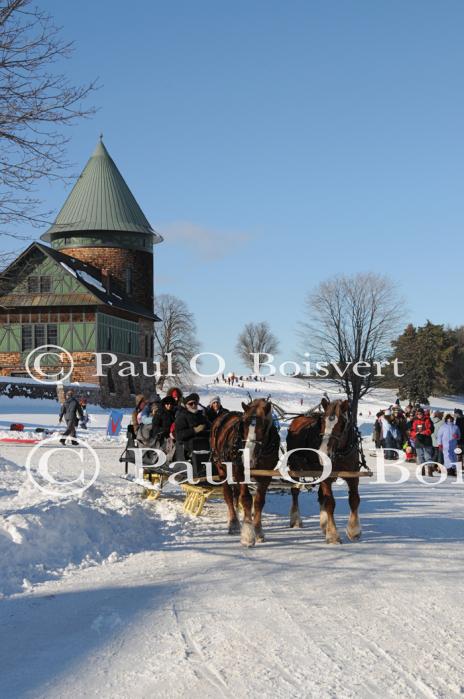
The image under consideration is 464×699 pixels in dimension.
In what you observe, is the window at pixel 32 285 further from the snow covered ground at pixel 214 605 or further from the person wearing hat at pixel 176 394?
→ the snow covered ground at pixel 214 605

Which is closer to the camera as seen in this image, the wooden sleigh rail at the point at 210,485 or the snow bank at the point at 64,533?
the snow bank at the point at 64,533

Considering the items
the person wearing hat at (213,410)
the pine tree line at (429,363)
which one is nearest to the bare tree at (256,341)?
the pine tree line at (429,363)

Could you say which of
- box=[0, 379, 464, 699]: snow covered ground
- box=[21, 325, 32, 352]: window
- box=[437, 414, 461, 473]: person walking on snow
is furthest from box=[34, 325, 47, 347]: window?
box=[0, 379, 464, 699]: snow covered ground

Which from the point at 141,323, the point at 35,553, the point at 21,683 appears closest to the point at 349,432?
the point at 35,553

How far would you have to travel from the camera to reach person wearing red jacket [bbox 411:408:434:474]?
24.9 metres

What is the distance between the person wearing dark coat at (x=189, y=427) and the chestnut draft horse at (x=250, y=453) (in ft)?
4.84

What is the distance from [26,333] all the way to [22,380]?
27.1ft

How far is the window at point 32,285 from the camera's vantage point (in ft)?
201

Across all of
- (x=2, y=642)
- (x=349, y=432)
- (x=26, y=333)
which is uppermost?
(x=26, y=333)

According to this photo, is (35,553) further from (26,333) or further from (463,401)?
(463,401)

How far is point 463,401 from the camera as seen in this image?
303 ft

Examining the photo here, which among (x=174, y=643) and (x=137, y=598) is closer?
(x=174, y=643)

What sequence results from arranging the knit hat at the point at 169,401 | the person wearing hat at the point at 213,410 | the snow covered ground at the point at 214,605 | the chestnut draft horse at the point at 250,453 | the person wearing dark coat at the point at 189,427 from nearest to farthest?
1. the snow covered ground at the point at 214,605
2. the chestnut draft horse at the point at 250,453
3. the person wearing dark coat at the point at 189,427
4. the person wearing hat at the point at 213,410
5. the knit hat at the point at 169,401

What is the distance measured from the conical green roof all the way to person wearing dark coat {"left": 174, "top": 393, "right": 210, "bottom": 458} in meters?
54.1
